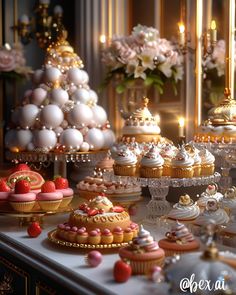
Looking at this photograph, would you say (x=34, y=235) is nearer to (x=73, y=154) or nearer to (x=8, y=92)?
(x=73, y=154)

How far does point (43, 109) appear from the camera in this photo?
8.59ft

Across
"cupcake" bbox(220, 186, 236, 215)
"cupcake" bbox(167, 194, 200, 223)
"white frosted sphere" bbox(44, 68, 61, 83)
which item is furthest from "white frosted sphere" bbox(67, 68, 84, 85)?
"cupcake" bbox(220, 186, 236, 215)

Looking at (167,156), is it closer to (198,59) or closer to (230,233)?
(230,233)

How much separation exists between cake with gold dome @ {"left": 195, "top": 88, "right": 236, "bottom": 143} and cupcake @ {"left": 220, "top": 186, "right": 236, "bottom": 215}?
0.83 ft

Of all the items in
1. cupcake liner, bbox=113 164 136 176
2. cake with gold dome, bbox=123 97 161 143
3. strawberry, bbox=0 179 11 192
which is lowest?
strawberry, bbox=0 179 11 192

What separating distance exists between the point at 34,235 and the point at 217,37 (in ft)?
4.28

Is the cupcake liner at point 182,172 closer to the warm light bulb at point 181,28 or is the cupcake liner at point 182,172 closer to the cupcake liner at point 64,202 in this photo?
the cupcake liner at point 64,202

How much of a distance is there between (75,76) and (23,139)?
14.4 inches

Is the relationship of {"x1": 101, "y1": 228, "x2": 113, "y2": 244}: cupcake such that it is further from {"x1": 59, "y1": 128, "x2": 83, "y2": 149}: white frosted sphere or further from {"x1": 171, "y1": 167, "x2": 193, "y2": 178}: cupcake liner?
{"x1": 59, "y1": 128, "x2": 83, "y2": 149}: white frosted sphere

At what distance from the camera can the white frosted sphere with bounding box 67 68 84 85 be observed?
2715 millimetres

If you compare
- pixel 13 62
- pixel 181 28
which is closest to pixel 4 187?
pixel 181 28

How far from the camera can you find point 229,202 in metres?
1.74

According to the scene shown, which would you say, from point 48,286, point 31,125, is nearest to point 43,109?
point 31,125

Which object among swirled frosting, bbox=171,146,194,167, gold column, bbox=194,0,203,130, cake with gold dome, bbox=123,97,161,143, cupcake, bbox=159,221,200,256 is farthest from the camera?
gold column, bbox=194,0,203,130
